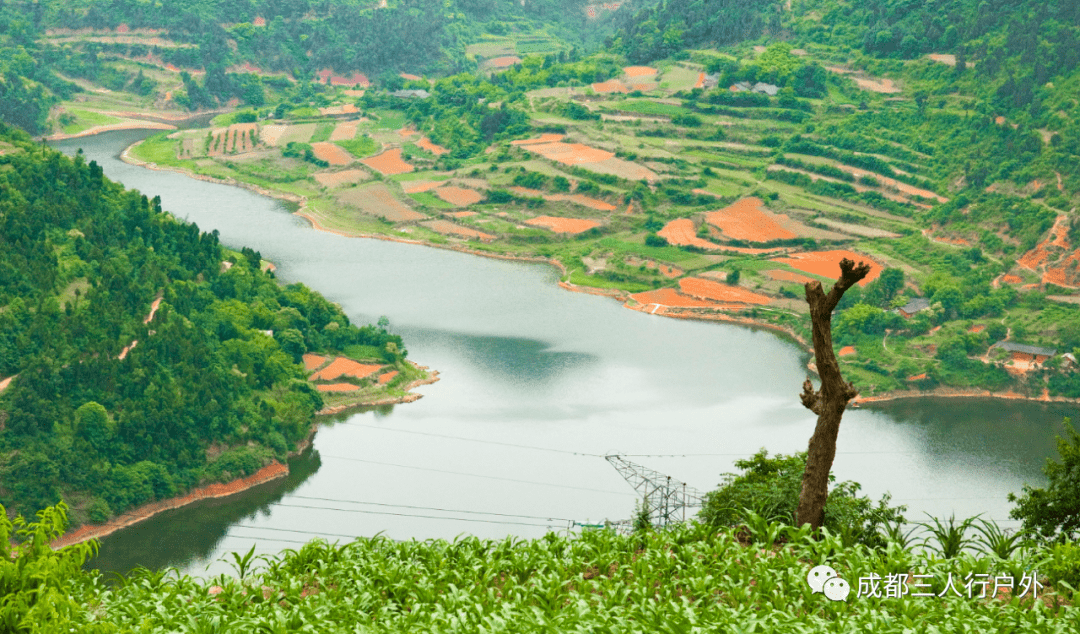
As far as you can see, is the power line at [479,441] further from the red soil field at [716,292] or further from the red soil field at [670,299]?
the red soil field at [716,292]

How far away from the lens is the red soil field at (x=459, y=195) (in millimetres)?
91400

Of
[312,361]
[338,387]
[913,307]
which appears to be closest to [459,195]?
[312,361]

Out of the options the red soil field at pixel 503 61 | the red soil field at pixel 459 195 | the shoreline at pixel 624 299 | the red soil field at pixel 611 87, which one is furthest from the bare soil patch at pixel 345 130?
the red soil field at pixel 503 61

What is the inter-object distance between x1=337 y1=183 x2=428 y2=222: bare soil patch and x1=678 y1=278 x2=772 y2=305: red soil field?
81.2 ft

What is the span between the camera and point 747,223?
8219cm

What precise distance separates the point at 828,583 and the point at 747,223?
70.0m

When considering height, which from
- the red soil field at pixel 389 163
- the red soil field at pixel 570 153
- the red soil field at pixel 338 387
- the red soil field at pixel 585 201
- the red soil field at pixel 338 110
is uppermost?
the red soil field at pixel 338 110

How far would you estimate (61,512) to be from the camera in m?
12.2

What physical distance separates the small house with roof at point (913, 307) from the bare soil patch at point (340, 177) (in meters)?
49.4

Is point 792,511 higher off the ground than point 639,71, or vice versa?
point 639,71

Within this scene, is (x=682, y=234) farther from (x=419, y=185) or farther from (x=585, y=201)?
(x=419, y=185)

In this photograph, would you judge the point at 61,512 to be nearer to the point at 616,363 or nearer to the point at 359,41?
the point at 616,363

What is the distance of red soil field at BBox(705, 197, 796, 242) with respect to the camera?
264ft

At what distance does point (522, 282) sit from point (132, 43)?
257ft
